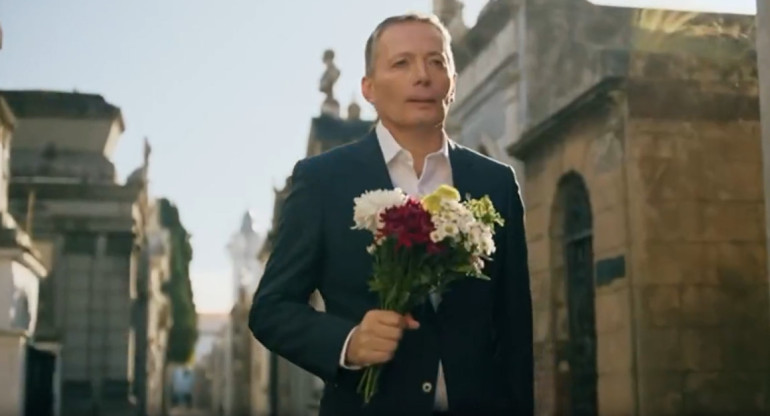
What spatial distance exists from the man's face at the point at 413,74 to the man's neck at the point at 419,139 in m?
0.02

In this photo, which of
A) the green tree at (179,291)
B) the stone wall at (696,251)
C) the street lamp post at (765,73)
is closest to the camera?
the street lamp post at (765,73)

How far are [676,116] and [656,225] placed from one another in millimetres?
832

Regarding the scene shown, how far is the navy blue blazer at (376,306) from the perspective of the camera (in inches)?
125

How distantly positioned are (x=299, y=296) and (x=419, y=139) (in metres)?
0.55

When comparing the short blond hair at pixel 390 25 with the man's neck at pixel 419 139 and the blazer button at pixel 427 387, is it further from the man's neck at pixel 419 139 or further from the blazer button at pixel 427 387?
the blazer button at pixel 427 387

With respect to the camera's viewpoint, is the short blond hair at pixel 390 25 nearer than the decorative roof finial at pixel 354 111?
Yes

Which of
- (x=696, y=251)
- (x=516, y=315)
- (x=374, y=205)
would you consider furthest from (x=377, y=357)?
(x=696, y=251)

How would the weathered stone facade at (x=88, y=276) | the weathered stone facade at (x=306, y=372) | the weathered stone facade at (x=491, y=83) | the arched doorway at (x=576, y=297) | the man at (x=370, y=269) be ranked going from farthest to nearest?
the weathered stone facade at (x=306, y=372)
the weathered stone facade at (x=88, y=276)
the weathered stone facade at (x=491, y=83)
the arched doorway at (x=576, y=297)
the man at (x=370, y=269)

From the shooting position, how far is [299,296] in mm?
3271

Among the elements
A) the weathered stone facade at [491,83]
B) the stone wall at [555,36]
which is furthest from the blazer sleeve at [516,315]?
the stone wall at [555,36]

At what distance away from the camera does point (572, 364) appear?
10469 millimetres

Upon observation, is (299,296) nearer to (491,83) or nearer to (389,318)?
(389,318)

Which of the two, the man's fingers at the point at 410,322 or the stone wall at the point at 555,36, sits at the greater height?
the stone wall at the point at 555,36

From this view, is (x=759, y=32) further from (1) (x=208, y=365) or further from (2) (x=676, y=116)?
(1) (x=208, y=365)
